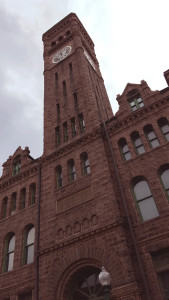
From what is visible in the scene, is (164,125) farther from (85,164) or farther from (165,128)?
(85,164)

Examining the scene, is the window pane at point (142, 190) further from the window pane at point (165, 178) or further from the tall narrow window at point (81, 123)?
the tall narrow window at point (81, 123)

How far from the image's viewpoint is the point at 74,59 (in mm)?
29719

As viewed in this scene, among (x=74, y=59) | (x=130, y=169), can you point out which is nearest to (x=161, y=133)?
(x=130, y=169)

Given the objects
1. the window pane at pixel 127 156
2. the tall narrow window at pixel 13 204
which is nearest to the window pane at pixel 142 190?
the window pane at pixel 127 156

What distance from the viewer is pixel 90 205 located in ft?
54.3

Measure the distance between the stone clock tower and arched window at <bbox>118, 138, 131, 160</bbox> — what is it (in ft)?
10.3

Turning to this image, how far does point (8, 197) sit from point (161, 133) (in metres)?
12.8

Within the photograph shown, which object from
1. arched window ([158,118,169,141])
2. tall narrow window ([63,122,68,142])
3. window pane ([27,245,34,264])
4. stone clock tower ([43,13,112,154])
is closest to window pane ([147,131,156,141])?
arched window ([158,118,169,141])

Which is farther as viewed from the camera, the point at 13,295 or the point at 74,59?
the point at 74,59

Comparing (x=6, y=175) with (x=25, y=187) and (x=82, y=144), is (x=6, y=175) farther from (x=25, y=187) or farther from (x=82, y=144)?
(x=82, y=144)

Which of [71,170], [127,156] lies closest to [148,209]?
[127,156]

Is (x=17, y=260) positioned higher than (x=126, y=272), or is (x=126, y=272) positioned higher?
(x=17, y=260)

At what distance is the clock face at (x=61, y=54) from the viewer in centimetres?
3181

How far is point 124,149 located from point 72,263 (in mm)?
7886
